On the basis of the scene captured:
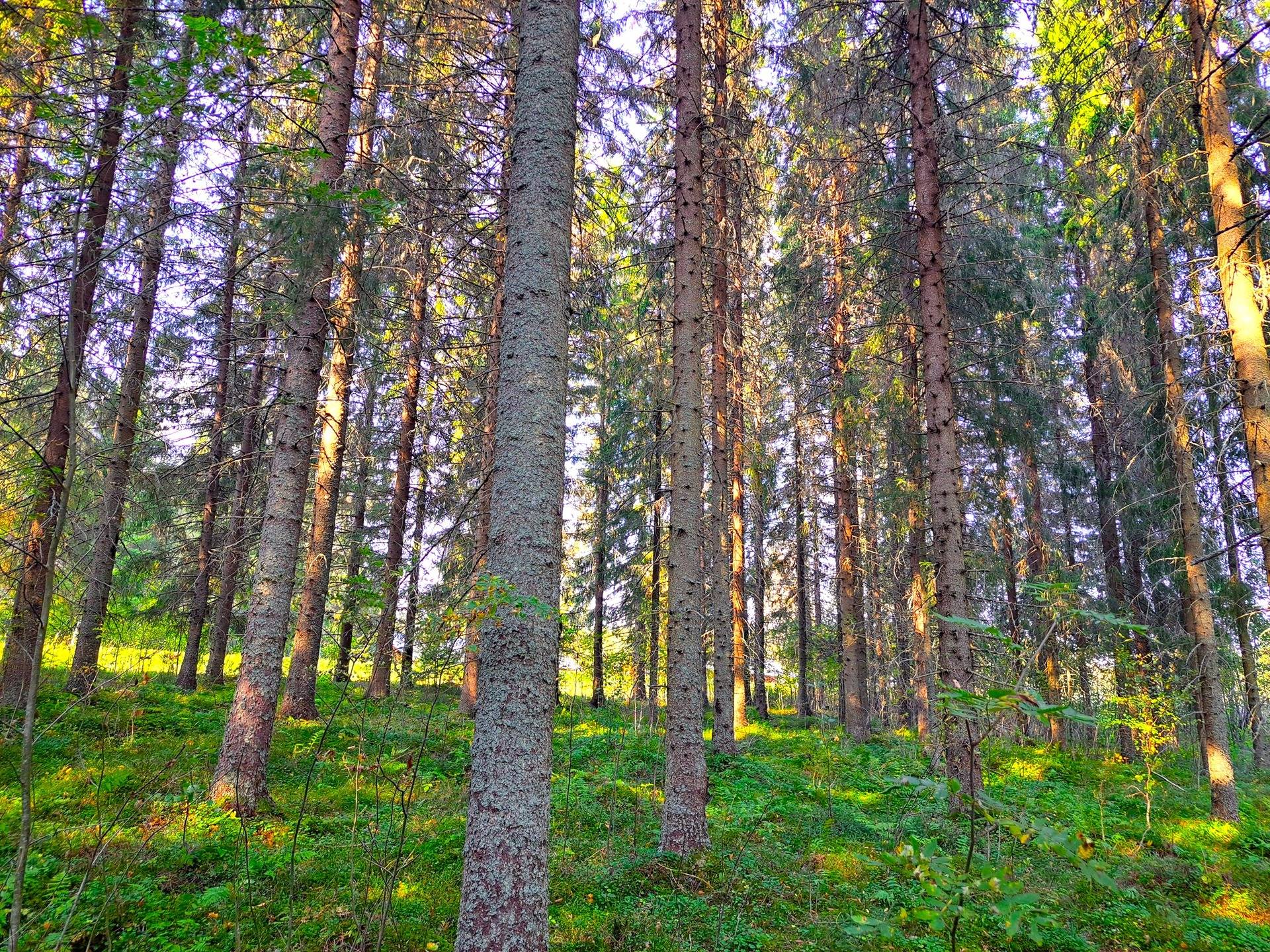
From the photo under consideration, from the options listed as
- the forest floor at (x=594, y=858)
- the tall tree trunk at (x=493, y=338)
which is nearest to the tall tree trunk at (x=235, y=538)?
the forest floor at (x=594, y=858)

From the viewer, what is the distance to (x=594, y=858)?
6246mm

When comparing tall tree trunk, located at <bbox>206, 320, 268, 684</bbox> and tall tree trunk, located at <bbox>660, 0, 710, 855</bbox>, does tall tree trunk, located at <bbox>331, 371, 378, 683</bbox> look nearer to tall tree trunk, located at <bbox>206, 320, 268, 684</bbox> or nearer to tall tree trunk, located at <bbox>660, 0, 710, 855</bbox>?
tall tree trunk, located at <bbox>206, 320, 268, 684</bbox>

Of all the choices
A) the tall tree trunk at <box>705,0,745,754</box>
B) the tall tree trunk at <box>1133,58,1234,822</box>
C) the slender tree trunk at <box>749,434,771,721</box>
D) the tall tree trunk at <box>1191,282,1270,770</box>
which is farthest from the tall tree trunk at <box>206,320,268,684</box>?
the tall tree trunk at <box>1133,58,1234,822</box>

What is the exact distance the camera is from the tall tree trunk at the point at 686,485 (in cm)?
665

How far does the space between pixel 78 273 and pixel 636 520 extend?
18395mm

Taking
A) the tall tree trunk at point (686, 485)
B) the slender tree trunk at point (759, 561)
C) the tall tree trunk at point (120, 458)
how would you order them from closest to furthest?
the tall tree trunk at point (686, 485) < the tall tree trunk at point (120, 458) < the slender tree trunk at point (759, 561)

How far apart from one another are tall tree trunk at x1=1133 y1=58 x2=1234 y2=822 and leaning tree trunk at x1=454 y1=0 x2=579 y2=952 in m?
8.93

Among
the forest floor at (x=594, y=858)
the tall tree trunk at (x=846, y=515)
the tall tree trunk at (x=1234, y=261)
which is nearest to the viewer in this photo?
the forest floor at (x=594, y=858)

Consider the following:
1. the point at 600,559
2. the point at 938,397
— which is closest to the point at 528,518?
the point at 938,397

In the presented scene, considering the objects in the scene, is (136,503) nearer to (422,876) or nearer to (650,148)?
(422,876)

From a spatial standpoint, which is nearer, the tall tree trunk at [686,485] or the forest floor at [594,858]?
the forest floor at [594,858]

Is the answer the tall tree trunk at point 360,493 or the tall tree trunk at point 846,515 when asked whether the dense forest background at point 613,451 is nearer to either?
the tall tree trunk at point 846,515

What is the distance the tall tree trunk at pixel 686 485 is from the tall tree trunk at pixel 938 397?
3.59m

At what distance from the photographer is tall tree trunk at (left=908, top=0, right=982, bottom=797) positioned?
8383mm
